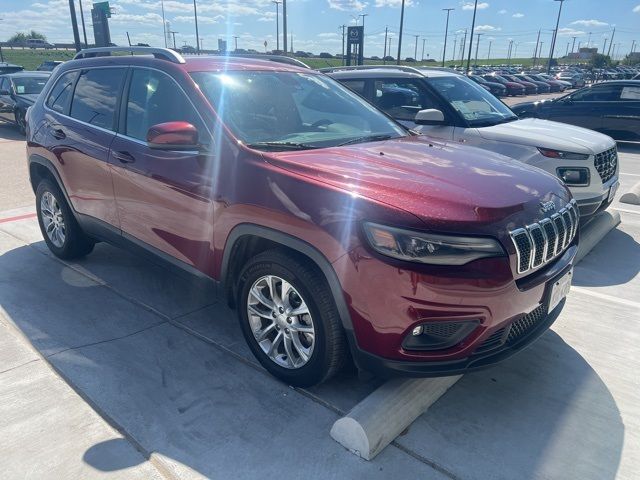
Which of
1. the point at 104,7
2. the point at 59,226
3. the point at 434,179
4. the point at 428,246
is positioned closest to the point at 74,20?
the point at 104,7

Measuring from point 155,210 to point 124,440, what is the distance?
1552 millimetres

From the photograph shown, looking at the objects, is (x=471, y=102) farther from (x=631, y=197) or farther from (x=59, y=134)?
(x=59, y=134)

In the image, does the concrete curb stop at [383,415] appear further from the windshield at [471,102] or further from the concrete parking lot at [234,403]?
the windshield at [471,102]

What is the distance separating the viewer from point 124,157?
3.68 metres

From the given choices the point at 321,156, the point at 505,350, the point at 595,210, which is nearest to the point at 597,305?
the point at 595,210

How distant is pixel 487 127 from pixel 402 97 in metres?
1.15

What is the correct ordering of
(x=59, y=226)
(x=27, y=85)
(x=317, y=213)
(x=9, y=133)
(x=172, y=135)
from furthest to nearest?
(x=9, y=133)
(x=27, y=85)
(x=59, y=226)
(x=172, y=135)
(x=317, y=213)

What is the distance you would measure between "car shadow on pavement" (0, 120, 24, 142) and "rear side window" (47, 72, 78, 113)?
10.6 m

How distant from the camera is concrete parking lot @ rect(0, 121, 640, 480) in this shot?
95.5 inches

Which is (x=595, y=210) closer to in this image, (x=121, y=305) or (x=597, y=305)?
(x=597, y=305)

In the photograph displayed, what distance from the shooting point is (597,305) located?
13.4 feet

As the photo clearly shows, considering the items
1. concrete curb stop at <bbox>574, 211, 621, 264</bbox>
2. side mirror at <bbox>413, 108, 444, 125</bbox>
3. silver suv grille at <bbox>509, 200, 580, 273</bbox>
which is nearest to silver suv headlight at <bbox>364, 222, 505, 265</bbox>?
silver suv grille at <bbox>509, 200, 580, 273</bbox>

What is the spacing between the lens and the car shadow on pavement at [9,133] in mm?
13828

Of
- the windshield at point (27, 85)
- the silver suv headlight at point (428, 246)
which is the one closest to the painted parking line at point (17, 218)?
the silver suv headlight at point (428, 246)
